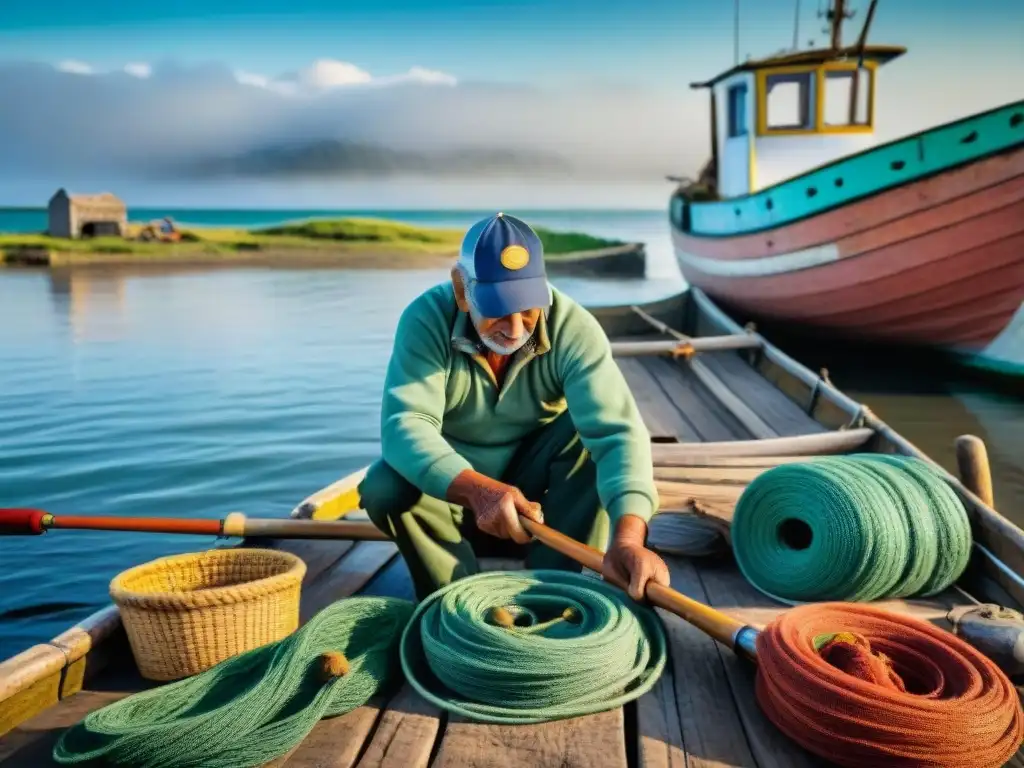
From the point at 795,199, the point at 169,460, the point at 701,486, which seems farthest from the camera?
the point at 795,199

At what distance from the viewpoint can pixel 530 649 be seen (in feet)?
8.72

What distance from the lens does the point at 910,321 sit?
11.1 m

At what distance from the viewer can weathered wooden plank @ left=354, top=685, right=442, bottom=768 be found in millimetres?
2441

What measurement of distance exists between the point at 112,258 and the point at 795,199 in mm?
28897

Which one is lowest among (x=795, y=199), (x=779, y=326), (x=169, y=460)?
(x=169, y=460)

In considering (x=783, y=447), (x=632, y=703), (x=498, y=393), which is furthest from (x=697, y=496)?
(x=632, y=703)

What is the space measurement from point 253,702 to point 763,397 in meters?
5.81

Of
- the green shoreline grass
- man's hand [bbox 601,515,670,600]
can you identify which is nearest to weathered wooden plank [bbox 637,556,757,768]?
man's hand [bbox 601,515,670,600]

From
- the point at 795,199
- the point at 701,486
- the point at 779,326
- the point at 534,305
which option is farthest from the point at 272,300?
the point at 534,305

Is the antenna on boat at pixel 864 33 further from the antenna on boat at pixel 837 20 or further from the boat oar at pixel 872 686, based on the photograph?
the boat oar at pixel 872 686

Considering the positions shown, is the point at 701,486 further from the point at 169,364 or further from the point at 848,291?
the point at 169,364

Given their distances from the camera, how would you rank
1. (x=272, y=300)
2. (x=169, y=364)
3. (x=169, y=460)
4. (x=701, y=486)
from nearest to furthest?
1. (x=701, y=486)
2. (x=169, y=460)
3. (x=169, y=364)
4. (x=272, y=300)

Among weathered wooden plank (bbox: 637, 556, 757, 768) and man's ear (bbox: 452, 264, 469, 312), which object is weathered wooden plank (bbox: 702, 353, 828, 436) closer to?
weathered wooden plank (bbox: 637, 556, 757, 768)

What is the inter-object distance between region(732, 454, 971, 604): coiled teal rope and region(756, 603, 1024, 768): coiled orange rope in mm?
523
